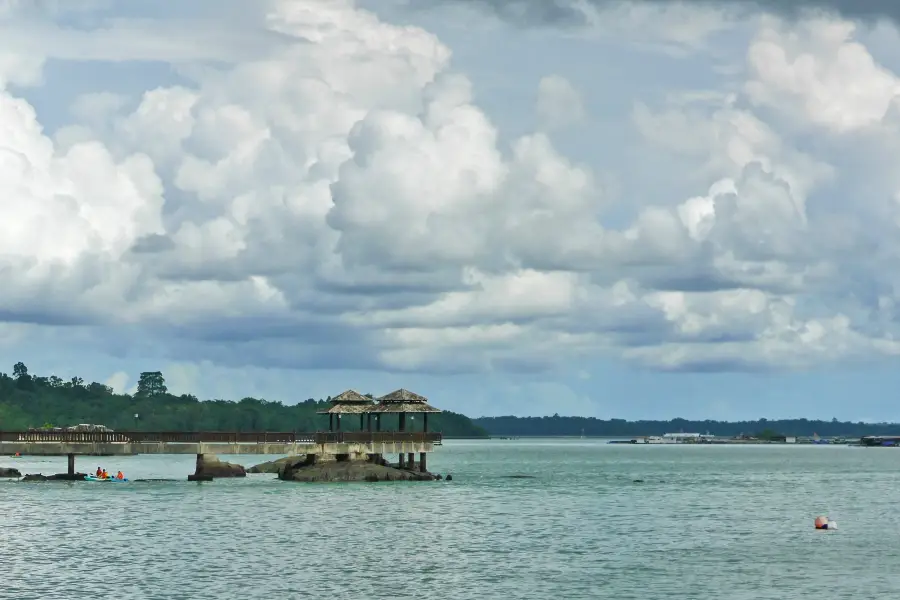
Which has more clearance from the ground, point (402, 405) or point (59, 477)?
point (402, 405)

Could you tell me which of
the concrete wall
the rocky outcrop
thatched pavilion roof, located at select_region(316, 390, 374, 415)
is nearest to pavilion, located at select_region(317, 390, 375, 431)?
thatched pavilion roof, located at select_region(316, 390, 374, 415)

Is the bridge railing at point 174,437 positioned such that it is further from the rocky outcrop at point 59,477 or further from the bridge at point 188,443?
the rocky outcrop at point 59,477

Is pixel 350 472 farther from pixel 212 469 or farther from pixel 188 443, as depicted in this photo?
pixel 188 443

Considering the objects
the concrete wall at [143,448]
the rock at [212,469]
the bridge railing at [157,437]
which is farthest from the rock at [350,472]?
the rock at [212,469]

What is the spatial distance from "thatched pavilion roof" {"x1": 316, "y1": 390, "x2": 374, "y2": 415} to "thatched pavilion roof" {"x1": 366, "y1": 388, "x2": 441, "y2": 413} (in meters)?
0.69

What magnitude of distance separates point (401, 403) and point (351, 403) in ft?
14.7

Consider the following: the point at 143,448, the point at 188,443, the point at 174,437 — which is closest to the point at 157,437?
the point at 174,437

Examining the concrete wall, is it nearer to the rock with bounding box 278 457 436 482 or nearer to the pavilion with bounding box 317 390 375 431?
the rock with bounding box 278 457 436 482

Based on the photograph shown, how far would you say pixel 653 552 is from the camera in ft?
225

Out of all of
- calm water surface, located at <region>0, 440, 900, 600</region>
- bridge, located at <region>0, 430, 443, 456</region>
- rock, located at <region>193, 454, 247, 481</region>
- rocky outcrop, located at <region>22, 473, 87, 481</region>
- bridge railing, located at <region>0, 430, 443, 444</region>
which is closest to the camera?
calm water surface, located at <region>0, 440, 900, 600</region>

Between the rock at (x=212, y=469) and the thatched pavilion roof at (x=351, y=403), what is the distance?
378 inches

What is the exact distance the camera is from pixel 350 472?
114188 mm

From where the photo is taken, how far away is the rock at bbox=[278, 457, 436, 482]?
374 ft

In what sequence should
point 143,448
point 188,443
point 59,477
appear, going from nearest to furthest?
point 143,448, point 188,443, point 59,477
